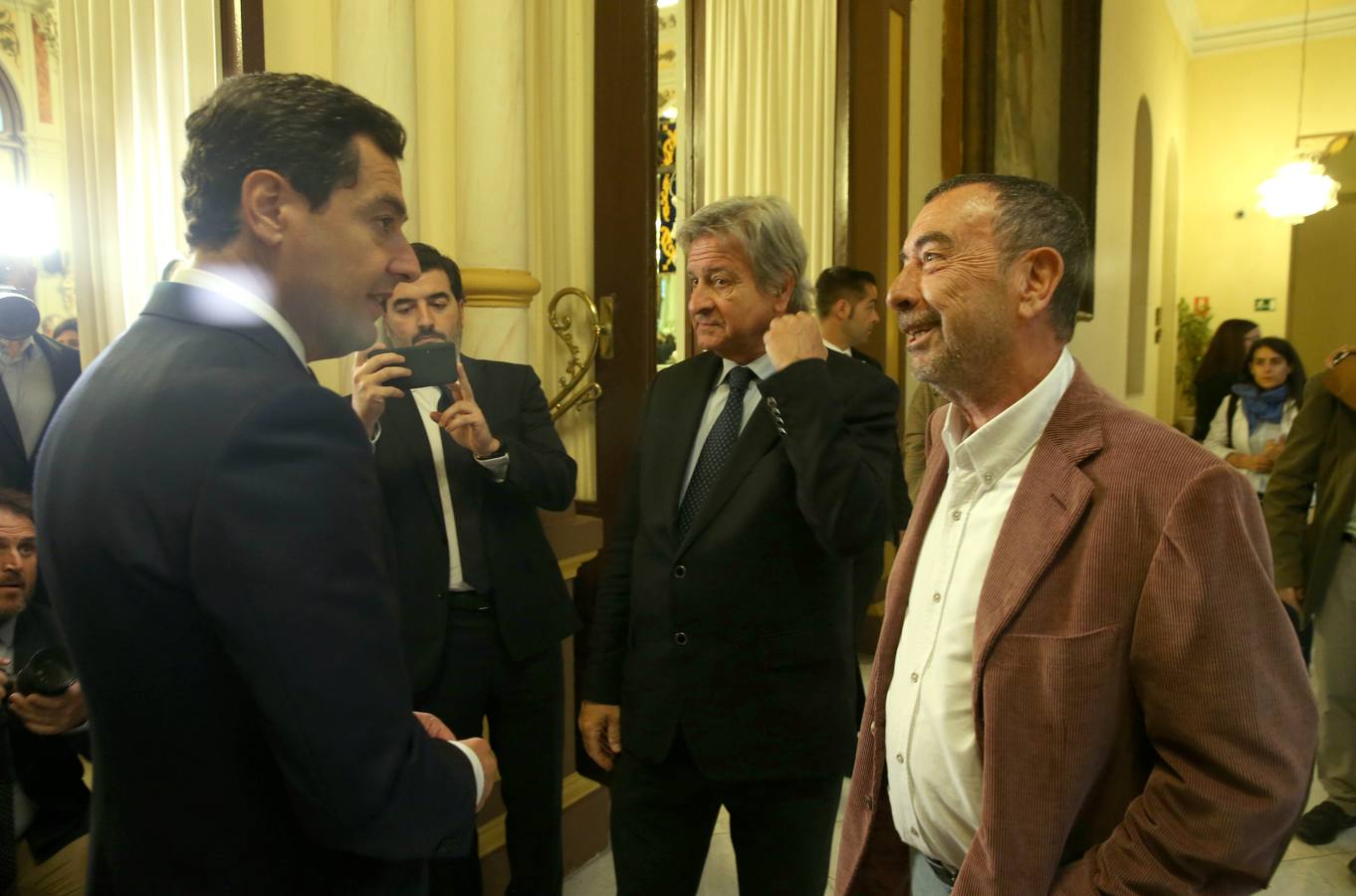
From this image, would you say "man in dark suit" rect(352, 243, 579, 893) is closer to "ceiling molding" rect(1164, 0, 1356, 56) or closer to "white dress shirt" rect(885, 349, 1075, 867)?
"white dress shirt" rect(885, 349, 1075, 867)

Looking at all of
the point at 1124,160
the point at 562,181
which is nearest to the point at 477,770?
the point at 562,181

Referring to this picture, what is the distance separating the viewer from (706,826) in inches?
75.7

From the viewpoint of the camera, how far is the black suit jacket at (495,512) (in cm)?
202

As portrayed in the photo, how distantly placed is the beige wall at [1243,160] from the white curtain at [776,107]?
10.3 m

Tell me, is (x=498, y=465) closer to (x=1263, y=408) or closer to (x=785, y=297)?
(x=785, y=297)

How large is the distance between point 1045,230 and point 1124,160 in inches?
381

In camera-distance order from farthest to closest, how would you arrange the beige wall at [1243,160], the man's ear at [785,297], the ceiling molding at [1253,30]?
the beige wall at [1243,160], the ceiling molding at [1253,30], the man's ear at [785,297]

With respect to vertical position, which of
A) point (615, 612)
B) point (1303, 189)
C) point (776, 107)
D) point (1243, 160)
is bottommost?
point (615, 612)

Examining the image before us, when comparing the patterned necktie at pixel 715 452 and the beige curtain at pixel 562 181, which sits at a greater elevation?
the beige curtain at pixel 562 181

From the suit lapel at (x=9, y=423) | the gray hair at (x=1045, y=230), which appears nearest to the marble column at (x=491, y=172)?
the suit lapel at (x=9, y=423)

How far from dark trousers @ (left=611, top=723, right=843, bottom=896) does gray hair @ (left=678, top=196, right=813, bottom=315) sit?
3.06ft

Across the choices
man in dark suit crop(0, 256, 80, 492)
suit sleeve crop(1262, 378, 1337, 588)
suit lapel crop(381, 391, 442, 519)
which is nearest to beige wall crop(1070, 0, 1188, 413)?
suit sleeve crop(1262, 378, 1337, 588)

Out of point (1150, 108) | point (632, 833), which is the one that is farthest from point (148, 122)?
point (1150, 108)

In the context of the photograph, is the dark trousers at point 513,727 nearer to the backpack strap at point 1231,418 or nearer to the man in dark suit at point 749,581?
the man in dark suit at point 749,581
